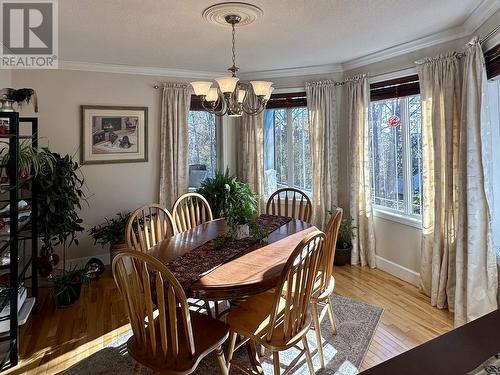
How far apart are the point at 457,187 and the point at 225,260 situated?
2164mm

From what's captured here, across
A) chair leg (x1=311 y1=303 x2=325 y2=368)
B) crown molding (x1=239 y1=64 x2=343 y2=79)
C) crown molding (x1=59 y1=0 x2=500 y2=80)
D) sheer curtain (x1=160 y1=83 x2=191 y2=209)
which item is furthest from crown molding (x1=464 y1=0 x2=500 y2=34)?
sheer curtain (x1=160 y1=83 x2=191 y2=209)

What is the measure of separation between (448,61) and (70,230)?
391 cm

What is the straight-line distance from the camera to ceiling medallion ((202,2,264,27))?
7.69ft

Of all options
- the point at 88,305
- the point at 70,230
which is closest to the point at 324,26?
the point at 70,230

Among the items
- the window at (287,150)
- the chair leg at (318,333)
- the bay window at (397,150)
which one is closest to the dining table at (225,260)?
the chair leg at (318,333)

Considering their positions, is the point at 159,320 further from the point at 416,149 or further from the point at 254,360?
the point at 416,149

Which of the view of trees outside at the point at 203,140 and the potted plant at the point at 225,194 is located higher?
the view of trees outside at the point at 203,140

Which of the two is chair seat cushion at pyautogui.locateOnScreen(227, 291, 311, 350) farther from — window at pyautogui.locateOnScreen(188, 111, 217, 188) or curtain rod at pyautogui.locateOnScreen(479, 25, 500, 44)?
window at pyautogui.locateOnScreen(188, 111, 217, 188)

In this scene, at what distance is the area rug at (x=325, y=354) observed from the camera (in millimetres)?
2154

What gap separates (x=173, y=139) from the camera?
429cm

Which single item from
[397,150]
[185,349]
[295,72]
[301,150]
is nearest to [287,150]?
[301,150]

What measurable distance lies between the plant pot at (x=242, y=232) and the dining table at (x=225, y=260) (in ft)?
0.13

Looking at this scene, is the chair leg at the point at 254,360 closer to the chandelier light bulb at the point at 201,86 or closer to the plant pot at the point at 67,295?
the chandelier light bulb at the point at 201,86

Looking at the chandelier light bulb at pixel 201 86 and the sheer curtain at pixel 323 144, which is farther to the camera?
the sheer curtain at pixel 323 144
